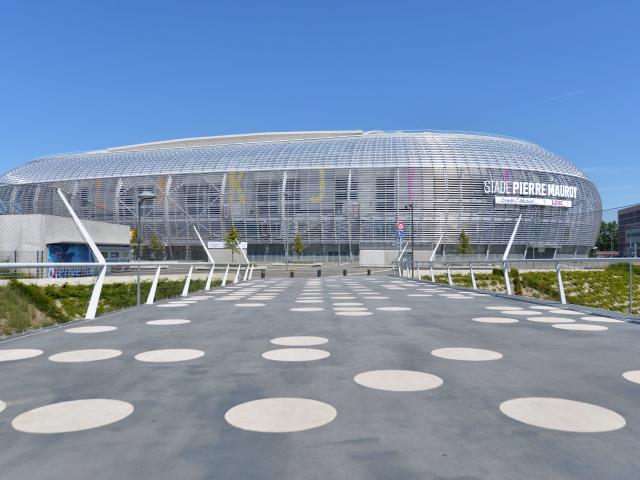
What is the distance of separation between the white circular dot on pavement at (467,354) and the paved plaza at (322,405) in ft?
0.10

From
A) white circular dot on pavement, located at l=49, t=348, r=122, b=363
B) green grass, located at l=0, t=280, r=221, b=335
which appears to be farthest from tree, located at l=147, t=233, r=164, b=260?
white circular dot on pavement, located at l=49, t=348, r=122, b=363

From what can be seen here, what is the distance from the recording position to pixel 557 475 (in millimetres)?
2047

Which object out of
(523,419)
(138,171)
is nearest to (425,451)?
(523,419)

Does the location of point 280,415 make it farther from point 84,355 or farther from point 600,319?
point 600,319

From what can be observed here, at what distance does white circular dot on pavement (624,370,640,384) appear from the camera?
3.77 metres

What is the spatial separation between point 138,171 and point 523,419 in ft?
283

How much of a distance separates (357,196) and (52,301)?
5816 centimetres

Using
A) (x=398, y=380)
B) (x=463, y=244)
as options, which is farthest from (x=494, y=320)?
(x=463, y=244)

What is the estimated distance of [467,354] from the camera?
4.84m

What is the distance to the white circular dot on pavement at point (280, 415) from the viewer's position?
2.68 metres

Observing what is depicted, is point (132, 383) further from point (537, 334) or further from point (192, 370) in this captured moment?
point (537, 334)

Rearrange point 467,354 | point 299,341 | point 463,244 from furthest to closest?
point 463,244 < point 299,341 < point 467,354

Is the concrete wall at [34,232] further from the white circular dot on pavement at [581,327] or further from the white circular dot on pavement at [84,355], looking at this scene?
the white circular dot on pavement at [581,327]

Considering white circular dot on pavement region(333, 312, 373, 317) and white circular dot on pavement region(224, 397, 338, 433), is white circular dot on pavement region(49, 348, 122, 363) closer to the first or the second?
white circular dot on pavement region(224, 397, 338, 433)
